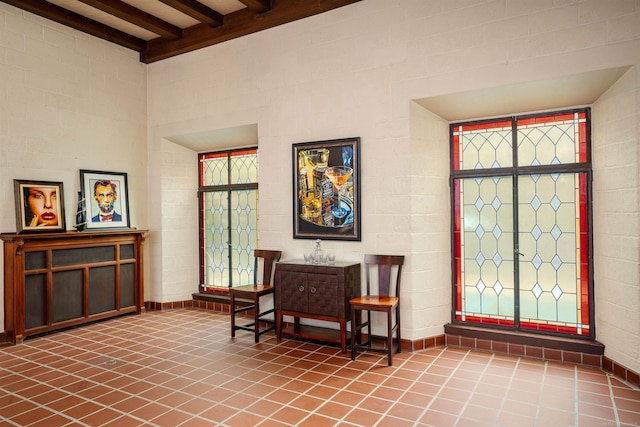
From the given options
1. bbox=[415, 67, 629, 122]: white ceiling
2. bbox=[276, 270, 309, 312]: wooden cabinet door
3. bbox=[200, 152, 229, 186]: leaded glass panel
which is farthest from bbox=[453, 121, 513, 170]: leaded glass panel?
bbox=[200, 152, 229, 186]: leaded glass panel

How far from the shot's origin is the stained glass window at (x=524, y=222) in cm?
436

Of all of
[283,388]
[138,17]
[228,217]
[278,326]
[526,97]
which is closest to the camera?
[283,388]

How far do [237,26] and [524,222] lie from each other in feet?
14.0

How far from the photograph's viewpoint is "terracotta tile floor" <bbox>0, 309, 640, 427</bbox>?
3078 mm

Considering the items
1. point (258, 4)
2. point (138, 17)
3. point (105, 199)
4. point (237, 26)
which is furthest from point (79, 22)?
point (258, 4)

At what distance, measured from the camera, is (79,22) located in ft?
18.7

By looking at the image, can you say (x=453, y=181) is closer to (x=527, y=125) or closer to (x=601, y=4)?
(x=527, y=125)

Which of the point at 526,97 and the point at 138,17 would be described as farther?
the point at 138,17

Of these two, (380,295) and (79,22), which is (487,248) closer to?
(380,295)

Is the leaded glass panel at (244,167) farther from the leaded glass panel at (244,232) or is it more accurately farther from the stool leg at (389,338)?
the stool leg at (389,338)

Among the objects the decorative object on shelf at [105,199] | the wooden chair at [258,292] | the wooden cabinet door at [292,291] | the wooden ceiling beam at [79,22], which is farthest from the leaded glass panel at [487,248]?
the wooden ceiling beam at [79,22]

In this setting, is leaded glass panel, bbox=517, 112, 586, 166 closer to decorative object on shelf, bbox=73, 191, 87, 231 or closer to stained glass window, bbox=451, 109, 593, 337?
stained glass window, bbox=451, 109, 593, 337

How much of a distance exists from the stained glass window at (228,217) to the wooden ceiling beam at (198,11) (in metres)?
1.82

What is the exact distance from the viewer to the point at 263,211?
562cm
